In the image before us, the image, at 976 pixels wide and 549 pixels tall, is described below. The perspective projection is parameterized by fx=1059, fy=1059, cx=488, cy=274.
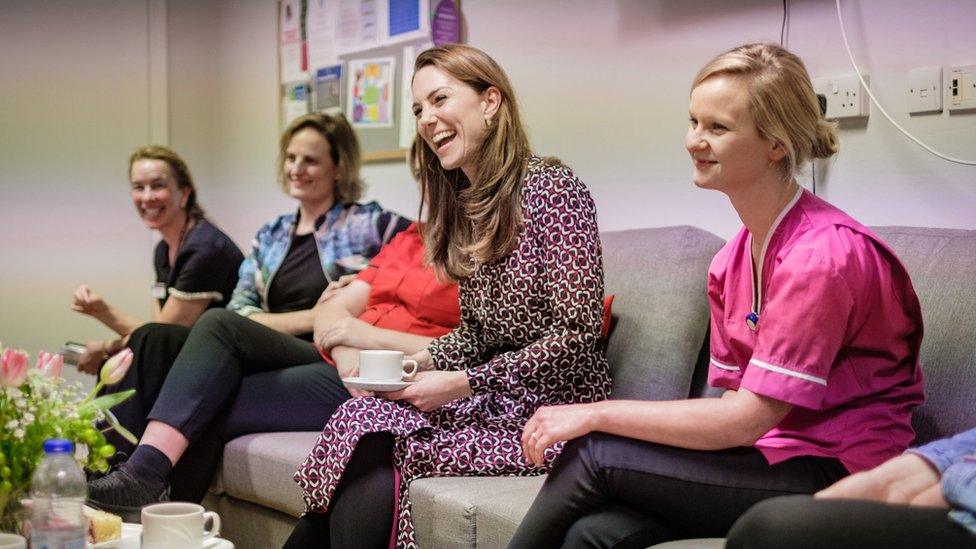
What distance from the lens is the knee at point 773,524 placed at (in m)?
1.03

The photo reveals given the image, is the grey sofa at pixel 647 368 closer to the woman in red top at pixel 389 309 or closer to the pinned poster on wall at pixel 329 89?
the woman in red top at pixel 389 309

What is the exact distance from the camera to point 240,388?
2.51 meters

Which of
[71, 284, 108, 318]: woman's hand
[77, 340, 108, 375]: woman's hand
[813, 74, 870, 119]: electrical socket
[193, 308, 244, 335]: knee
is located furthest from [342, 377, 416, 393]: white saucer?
[71, 284, 108, 318]: woman's hand

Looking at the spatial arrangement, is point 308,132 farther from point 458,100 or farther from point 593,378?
point 593,378

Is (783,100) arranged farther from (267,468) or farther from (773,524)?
(267,468)

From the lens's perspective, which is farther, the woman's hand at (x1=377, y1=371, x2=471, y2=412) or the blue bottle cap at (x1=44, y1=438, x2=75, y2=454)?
the woman's hand at (x1=377, y1=371, x2=471, y2=412)

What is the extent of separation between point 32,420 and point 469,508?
0.71 metres

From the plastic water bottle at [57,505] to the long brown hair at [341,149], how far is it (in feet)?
5.88

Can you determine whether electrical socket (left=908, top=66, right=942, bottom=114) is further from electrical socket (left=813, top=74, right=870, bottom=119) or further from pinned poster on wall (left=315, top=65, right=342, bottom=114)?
pinned poster on wall (left=315, top=65, right=342, bottom=114)

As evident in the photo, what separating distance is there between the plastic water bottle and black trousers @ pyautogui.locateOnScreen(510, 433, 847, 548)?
602 mm

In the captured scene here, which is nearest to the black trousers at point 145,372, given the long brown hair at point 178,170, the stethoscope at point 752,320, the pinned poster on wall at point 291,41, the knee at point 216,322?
the knee at point 216,322

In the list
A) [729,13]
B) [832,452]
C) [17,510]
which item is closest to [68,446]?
[17,510]

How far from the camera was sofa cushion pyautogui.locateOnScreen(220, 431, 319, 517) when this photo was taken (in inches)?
90.3

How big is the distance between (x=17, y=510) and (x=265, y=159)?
119 inches
